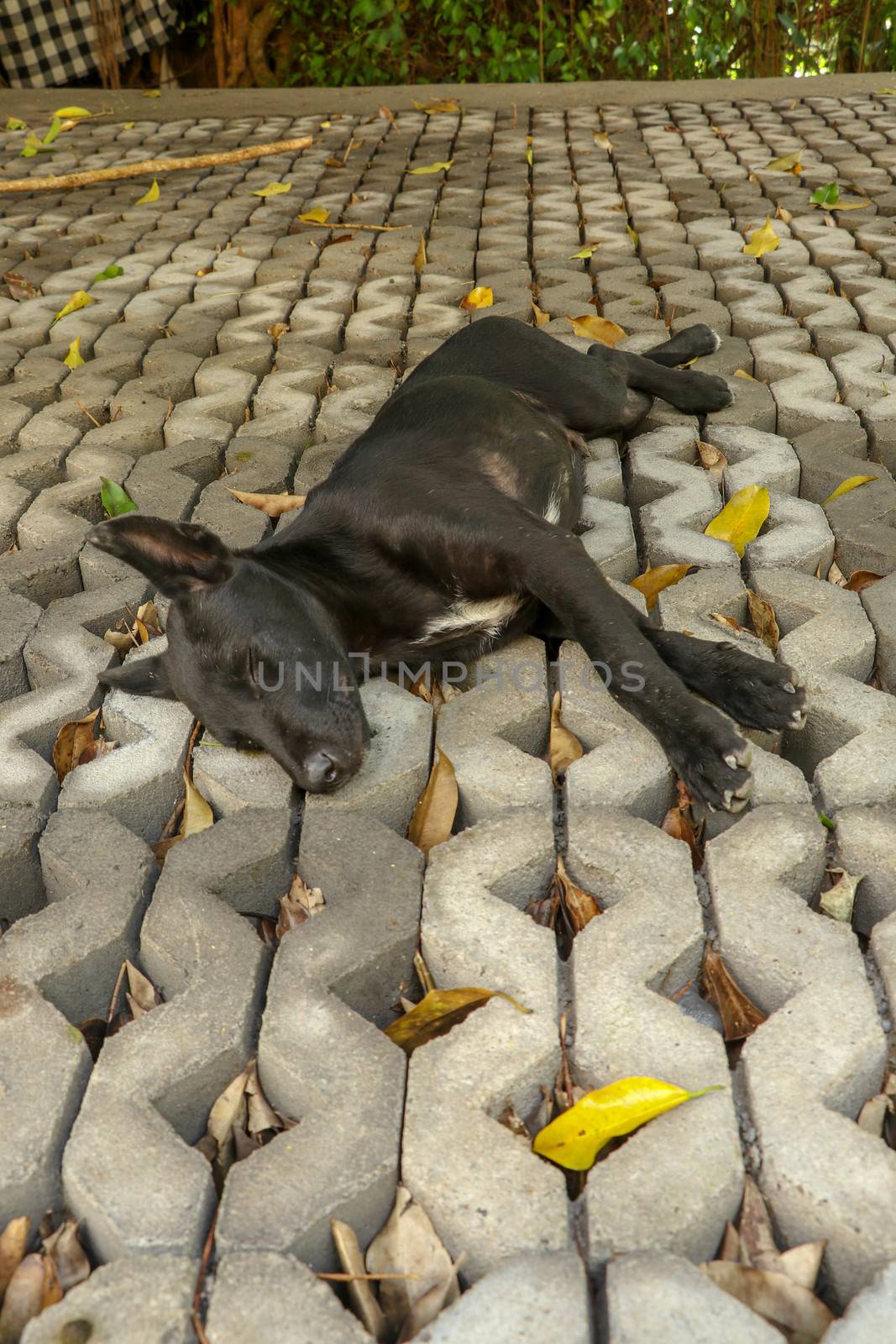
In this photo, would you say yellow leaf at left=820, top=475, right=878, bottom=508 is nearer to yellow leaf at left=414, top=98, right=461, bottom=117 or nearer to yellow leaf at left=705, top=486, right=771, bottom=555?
yellow leaf at left=705, top=486, right=771, bottom=555

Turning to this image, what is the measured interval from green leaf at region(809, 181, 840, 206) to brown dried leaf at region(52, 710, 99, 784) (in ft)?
17.1

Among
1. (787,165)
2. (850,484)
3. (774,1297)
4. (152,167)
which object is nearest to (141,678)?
(774,1297)

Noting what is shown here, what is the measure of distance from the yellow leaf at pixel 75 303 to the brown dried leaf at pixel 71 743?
3243mm

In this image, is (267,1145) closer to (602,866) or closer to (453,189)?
(602,866)

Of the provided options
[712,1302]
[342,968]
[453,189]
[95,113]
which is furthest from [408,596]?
[95,113]

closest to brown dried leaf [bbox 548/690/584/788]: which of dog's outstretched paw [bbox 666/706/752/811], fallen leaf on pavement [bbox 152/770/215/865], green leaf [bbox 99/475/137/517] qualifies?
dog's outstretched paw [bbox 666/706/752/811]

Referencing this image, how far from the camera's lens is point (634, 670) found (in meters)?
2.74

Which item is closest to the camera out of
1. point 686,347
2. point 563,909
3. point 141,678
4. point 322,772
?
point 563,909

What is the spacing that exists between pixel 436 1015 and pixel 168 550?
1.22 meters

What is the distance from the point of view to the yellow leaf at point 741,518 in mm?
3412

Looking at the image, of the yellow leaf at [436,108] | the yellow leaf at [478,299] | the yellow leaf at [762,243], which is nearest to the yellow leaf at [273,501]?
the yellow leaf at [478,299]

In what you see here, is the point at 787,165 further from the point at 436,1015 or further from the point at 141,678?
the point at 436,1015

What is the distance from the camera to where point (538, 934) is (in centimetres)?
214

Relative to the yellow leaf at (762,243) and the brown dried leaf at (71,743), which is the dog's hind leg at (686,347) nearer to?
the yellow leaf at (762,243)
